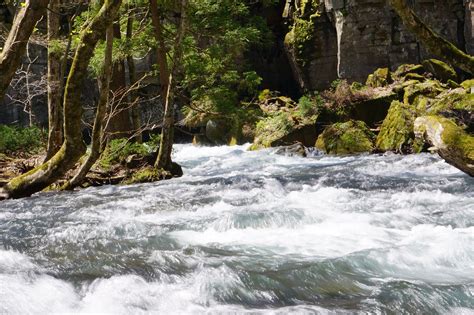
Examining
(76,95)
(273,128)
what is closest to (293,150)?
(273,128)

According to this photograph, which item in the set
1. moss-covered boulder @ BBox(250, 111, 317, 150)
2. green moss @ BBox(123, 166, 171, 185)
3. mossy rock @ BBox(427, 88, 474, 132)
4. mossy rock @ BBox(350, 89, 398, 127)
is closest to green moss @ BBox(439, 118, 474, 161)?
mossy rock @ BBox(427, 88, 474, 132)

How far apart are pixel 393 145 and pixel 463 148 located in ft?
17.4

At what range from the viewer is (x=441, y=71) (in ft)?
56.6

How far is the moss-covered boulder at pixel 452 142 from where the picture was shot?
8398mm

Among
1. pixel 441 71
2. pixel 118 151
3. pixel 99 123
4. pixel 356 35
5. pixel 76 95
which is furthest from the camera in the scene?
pixel 356 35

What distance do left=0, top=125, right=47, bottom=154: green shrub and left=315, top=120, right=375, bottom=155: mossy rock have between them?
8.18 m

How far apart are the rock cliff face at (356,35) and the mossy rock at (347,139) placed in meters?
6.22

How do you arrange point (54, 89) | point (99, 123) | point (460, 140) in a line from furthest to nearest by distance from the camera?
point (54, 89), point (99, 123), point (460, 140)

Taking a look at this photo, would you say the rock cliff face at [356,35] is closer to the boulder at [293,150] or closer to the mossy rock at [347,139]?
the mossy rock at [347,139]

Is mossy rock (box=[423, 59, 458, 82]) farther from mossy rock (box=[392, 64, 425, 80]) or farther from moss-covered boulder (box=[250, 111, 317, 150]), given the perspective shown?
moss-covered boulder (box=[250, 111, 317, 150])

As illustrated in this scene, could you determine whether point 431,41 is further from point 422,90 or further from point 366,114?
point 366,114

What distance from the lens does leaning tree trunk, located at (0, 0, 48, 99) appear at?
3857 mm

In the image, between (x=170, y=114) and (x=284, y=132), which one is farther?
(x=284, y=132)

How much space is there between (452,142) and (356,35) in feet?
43.4
